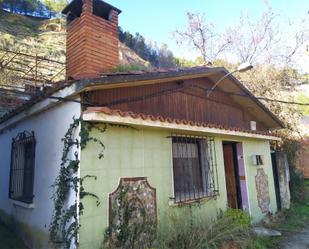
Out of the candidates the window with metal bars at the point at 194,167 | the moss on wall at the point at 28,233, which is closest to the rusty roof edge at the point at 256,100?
the window with metal bars at the point at 194,167

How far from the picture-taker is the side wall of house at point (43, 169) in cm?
516

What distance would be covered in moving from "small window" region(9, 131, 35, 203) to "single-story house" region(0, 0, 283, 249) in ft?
0.10

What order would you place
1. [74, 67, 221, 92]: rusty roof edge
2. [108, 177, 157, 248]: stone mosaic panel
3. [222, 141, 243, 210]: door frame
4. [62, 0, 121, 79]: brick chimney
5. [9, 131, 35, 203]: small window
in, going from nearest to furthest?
A: [74, 67, 221, 92]: rusty roof edge < [108, 177, 157, 248]: stone mosaic panel < [9, 131, 35, 203]: small window < [62, 0, 121, 79]: brick chimney < [222, 141, 243, 210]: door frame

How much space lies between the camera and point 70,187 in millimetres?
4562

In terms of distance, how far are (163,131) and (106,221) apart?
2.40 m

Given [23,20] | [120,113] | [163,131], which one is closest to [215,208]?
[163,131]

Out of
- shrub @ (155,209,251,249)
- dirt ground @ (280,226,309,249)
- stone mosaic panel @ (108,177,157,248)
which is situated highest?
stone mosaic panel @ (108,177,157,248)

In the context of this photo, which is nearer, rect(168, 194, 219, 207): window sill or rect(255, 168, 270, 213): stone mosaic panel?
rect(168, 194, 219, 207): window sill

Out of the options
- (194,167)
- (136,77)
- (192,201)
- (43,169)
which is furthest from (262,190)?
(43,169)

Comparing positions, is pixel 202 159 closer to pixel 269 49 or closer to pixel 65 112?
pixel 65 112

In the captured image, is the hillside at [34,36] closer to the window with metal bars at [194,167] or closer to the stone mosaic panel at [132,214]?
the window with metal bars at [194,167]

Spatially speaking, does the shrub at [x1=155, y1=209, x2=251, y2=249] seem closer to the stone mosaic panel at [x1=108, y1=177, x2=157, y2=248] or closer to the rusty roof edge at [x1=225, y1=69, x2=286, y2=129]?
the stone mosaic panel at [x1=108, y1=177, x2=157, y2=248]

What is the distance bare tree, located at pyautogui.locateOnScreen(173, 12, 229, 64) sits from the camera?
2166cm

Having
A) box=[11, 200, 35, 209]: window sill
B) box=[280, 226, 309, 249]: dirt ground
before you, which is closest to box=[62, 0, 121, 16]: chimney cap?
box=[11, 200, 35, 209]: window sill
